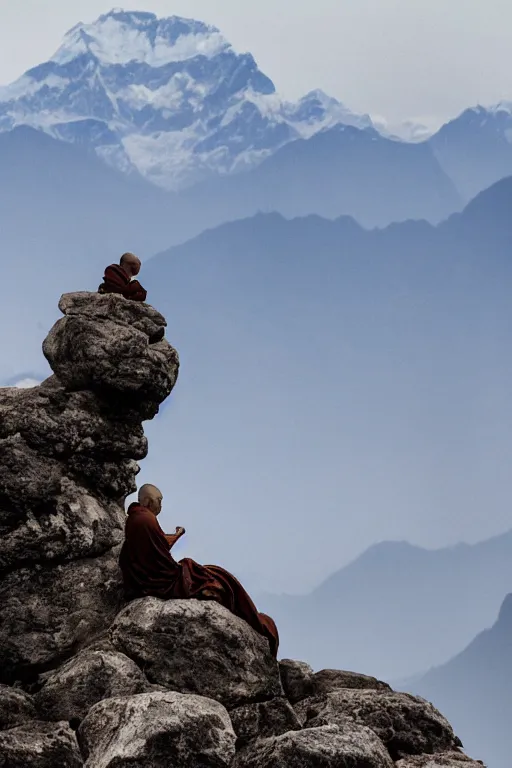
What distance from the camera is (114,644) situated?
13.8 metres

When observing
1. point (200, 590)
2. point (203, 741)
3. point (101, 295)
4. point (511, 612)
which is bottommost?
point (203, 741)

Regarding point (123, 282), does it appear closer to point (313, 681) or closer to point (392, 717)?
point (313, 681)

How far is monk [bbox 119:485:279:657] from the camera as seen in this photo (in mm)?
14388

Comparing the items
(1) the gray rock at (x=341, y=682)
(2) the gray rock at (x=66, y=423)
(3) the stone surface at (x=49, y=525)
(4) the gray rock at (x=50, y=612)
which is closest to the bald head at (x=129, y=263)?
(2) the gray rock at (x=66, y=423)

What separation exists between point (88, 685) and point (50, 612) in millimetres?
1669

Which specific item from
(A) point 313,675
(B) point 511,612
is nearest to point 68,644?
(A) point 313,675

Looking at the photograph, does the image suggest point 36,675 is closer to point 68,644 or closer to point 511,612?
point 68,644

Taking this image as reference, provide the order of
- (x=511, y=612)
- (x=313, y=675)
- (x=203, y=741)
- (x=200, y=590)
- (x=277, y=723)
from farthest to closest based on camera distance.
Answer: (x=511, y=612) → (x=313, y=675) → (x=200, y=590) → (x=277, y=723) → (x=203, y=741)

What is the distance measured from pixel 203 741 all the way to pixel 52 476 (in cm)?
482

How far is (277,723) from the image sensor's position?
13.5 meters

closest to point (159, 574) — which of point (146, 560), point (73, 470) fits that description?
point (146, 560)

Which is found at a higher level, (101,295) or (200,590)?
(101,295)

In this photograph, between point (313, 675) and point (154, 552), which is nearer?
point (154, 552)

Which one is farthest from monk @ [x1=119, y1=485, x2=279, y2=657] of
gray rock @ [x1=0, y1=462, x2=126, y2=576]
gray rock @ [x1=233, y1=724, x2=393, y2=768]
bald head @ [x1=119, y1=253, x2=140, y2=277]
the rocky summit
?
bald head @ [x1=119, y1=253, x2=140, y2=277]
